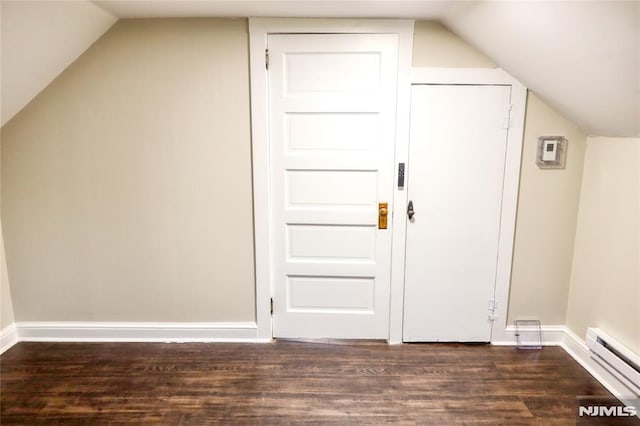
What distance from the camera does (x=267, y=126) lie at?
2.45 meters

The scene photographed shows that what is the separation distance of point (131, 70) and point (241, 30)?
2.29 feet

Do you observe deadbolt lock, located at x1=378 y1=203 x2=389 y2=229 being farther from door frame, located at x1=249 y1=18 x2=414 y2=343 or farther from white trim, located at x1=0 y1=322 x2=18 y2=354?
white trim, located at x1=0 y1=322 x2=18 y2=354

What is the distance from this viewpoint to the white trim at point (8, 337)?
258 cm

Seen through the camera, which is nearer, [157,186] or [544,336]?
[157,186]

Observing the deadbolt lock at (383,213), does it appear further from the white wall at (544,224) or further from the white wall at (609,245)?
the white wall at (609,245)

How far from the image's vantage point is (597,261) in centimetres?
236

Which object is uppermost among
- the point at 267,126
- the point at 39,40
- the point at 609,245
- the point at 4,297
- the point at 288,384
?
the point at 39,40

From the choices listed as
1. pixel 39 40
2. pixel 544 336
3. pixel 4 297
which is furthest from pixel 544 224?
pixel 4 297

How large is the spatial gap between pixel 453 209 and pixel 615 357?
3.76ft

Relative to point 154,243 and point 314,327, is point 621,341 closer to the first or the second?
point 314,327

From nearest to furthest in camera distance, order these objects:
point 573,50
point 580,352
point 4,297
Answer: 1. point 573,50
2. point 580,352
3. point 4,297

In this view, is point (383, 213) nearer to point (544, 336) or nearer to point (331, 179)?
point (331, 179)

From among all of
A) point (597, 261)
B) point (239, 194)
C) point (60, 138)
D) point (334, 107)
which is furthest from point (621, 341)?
point (60, 138)

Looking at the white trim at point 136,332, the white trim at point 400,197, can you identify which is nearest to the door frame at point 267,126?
the white trim at point 400,197
